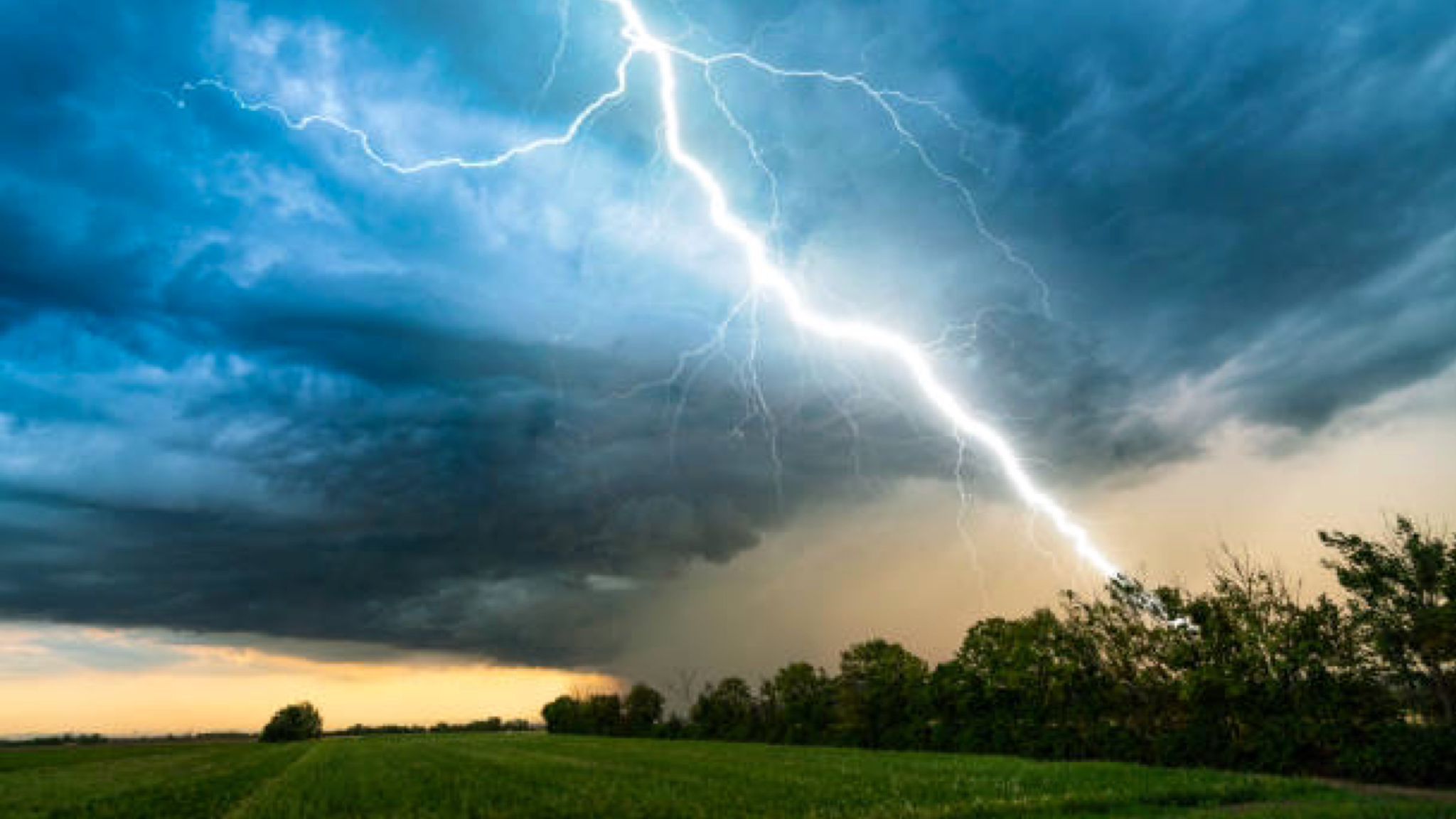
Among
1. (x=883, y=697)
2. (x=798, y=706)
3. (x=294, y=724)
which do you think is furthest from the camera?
(x=294, y=724)

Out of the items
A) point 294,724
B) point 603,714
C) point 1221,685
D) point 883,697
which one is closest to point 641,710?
point 603,714

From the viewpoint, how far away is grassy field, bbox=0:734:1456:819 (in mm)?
15617

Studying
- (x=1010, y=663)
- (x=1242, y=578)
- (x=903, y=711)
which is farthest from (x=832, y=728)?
(x=1242, y=578)

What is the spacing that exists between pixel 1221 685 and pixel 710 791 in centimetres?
1894

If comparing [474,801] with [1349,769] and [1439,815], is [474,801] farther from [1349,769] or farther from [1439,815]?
[1349,769]

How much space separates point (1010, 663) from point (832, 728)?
652 inches

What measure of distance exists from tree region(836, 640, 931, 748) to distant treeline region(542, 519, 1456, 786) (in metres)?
0.13

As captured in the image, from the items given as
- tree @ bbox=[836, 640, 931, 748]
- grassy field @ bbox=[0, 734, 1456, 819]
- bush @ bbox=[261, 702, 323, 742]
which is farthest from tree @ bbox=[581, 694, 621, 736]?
bush @ bbox=[261, 702, 323, 742]

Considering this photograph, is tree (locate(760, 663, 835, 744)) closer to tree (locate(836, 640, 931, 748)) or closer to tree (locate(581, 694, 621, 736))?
tree (locate(836, 640, 931, 748))

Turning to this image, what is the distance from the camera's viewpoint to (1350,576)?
989 inches

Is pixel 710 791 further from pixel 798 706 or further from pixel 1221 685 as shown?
pixel 798 706

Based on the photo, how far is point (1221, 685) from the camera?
26.9 meters

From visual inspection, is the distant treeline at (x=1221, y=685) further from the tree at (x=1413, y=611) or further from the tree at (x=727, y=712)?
the tree at (x=727, y=712)

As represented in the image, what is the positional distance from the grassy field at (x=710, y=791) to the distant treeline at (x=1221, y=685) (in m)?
3.39
